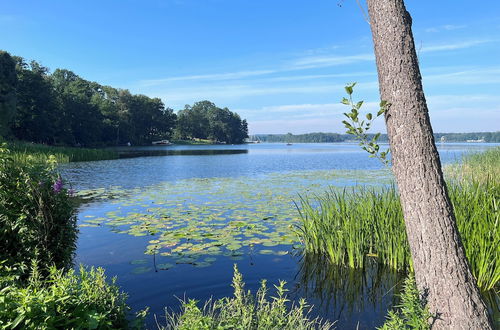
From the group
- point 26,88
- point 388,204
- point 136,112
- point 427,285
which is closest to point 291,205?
point 388,204

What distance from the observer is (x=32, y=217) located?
441 cm

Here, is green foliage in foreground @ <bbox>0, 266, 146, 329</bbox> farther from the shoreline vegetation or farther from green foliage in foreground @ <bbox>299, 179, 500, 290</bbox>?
green foliage in foreground @ <bbox>299, 179, 500, 290</bbox>

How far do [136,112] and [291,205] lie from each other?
93360 mm

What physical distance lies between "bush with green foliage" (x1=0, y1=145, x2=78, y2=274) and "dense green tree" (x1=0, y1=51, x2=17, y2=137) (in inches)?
1617

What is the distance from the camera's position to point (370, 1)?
3.26 m

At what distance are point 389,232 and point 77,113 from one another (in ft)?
243

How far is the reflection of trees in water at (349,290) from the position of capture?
191 inches

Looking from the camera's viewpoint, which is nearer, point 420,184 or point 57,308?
point 57,308

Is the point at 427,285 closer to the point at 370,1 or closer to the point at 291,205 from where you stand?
the point at 370,1

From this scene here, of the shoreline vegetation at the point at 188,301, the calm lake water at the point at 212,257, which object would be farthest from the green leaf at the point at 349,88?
the calm lake water at the point at 212,257

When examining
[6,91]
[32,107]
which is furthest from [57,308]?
[32,107]

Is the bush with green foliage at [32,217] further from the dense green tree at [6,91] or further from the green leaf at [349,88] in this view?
the dense green tree at [6,91]

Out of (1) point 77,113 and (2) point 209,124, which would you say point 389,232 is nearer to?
(1) point 77,113

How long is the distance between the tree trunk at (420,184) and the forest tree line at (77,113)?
4055 cm
